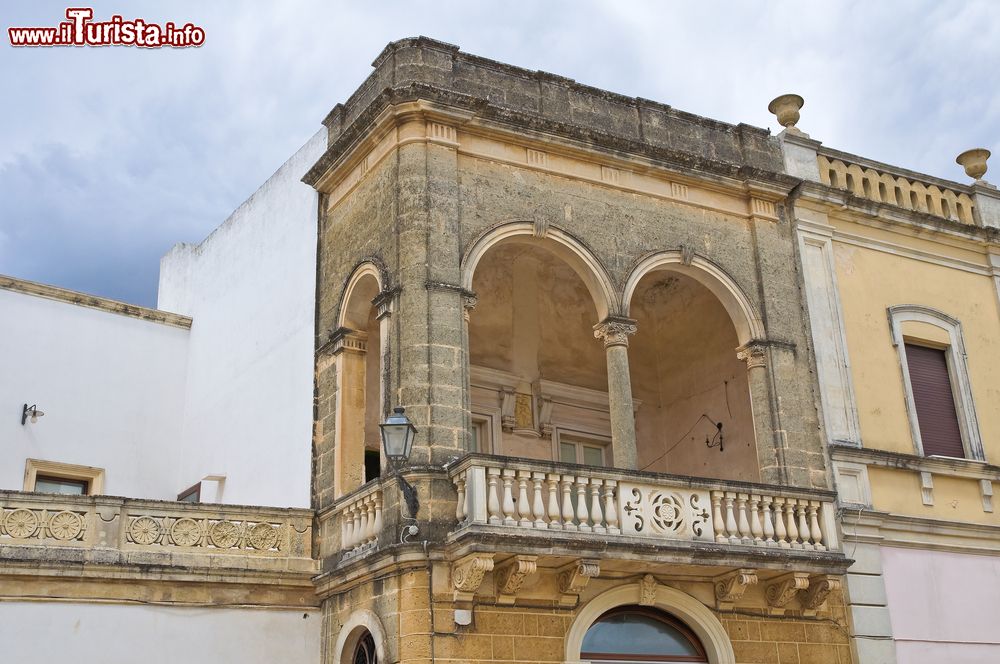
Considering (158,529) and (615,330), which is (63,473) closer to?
(158,529)

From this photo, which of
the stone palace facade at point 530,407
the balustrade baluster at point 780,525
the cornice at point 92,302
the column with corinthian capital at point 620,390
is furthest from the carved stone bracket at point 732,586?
the cornice at point 92,302

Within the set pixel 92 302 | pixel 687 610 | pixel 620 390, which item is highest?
pixel 92 302

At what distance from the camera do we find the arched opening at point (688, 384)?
15.4m

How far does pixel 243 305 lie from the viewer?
51.6 feet

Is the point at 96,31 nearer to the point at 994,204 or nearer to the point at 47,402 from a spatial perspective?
the point at 47,402

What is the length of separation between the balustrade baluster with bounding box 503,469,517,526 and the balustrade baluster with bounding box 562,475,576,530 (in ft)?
1.68

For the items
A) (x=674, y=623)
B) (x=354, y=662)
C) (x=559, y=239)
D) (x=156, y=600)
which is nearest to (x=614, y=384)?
(x=559, y=239)

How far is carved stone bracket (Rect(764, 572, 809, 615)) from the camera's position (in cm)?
1181

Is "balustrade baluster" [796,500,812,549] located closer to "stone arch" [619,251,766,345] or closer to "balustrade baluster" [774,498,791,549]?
"balustrade baluster" [774,498,791,549]

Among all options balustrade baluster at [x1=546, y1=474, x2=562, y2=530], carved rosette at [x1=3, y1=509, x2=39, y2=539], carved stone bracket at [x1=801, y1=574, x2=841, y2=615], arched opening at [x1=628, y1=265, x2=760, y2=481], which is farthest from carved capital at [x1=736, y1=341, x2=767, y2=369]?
carved rosette at [x1=3, y1=509, x2=39, y2=539]

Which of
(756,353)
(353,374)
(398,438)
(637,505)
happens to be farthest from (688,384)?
(398,438)

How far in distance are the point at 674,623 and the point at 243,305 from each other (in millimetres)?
7471

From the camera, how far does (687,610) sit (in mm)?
11805

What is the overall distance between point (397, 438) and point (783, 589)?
4.75m
